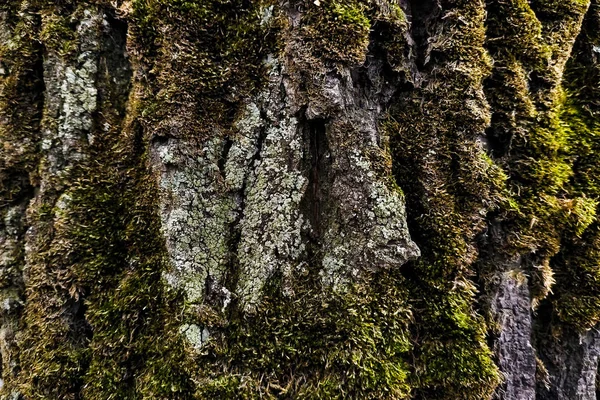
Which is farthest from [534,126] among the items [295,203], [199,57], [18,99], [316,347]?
[18,99]

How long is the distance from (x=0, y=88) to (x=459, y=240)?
217 centimetres

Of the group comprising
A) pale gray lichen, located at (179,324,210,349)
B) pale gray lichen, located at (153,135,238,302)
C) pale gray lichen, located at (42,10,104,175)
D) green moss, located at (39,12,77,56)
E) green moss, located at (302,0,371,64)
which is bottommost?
pale gray lichen, located at (179,324,210,349)

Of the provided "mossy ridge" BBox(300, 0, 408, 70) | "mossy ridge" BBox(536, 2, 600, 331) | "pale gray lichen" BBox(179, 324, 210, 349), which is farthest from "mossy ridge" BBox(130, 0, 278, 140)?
"mossy ridge" BBox(536, 2, 600, 331)

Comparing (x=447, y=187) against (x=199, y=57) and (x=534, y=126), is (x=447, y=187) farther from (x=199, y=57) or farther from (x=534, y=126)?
(x=199, y=57)

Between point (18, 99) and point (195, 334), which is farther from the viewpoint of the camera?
point (18, 99)

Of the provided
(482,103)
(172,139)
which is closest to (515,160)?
(482,103)

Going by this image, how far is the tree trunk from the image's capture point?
1.61m

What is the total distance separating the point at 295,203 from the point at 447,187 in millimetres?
662

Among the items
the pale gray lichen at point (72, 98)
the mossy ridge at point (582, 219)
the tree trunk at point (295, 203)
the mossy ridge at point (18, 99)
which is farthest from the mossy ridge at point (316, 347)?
the mossy ridge at point (18, 99)

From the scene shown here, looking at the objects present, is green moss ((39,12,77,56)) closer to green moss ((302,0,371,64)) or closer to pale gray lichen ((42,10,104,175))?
pale gray lichen ((42,10,104,175))

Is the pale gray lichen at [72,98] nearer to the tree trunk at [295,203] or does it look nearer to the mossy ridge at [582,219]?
the tree trunk at [295,203]

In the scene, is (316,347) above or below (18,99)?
below

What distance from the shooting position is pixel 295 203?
1.65m

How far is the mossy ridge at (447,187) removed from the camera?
5.38ft
